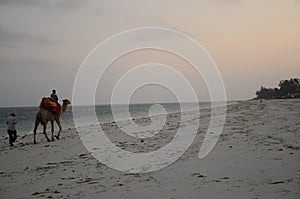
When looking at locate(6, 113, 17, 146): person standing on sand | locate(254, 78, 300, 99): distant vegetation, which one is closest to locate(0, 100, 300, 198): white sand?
locate(6, 113, 17, 146): person standing on sand

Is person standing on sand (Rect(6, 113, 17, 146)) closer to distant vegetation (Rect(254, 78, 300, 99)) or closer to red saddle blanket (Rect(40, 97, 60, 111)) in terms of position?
red saddle blanket (Rect(40, 97, 60, 111))

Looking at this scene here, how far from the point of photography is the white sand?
265 inches

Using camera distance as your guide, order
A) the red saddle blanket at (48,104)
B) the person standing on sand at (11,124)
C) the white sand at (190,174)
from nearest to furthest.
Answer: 1. the white sand at (190,174)
2. the red saddle blanket at (48,104)
3. the person standing on sand at (11,124)

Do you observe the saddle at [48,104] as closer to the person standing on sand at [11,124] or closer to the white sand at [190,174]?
the person standing on sand at [11,124]

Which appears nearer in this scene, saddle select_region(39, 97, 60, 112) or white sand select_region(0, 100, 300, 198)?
white sand select_region(0, 100, 300, 198)

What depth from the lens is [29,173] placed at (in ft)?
33.0

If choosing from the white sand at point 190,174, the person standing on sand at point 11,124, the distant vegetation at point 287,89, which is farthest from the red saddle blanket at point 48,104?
the distant vegetation at point 287,89

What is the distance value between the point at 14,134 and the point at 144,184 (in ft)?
40.6

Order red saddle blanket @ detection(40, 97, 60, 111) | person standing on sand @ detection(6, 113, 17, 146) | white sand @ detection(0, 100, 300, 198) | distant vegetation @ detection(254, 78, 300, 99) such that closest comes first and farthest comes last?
white sand @ detection(0, 100, 300, 198), red saddle blanket @ detection(40, 97, 60, 111), person standing on sand @ detection(6, 113, 17, 146), distant vegetation @ detection(254, 78, 300, 99)

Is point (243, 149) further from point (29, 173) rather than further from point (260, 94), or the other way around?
point (260, 94)

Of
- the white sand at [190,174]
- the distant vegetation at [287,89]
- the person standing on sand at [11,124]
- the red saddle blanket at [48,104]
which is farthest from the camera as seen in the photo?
the distant vegetation at [287,89]

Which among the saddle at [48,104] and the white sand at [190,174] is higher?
the saddle at [48,104]

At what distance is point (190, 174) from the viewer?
8.01 metres

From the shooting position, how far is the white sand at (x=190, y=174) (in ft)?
22.1
